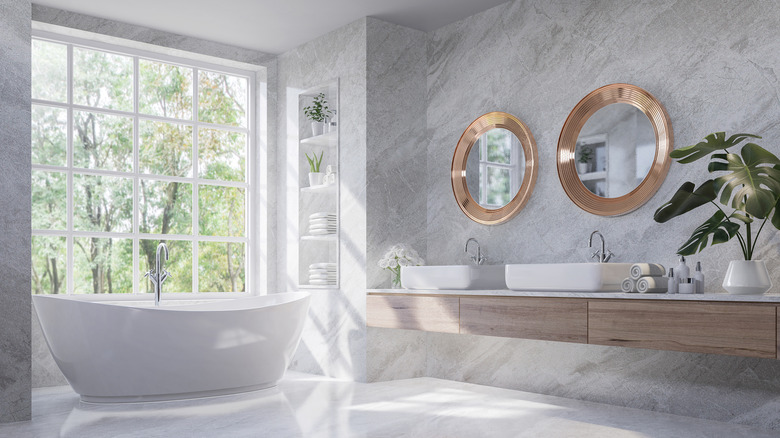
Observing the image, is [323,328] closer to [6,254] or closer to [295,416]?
[295,416]

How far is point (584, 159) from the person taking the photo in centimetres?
407

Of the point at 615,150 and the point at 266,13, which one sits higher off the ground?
the point at 266,13

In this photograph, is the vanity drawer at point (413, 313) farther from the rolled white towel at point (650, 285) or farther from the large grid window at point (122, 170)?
the large grid window at point (122, 170)

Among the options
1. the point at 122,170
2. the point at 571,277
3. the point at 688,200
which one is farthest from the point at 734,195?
the point at 122,170

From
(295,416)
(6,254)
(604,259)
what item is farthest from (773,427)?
(6,254)

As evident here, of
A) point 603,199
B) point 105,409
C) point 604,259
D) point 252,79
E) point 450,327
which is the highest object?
point 252,79

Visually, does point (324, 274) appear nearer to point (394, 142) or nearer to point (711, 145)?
point (394, 142)

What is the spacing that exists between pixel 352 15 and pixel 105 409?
2.97 m

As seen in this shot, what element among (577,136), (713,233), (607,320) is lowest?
(607,320)

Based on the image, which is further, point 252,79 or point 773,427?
point 252,79

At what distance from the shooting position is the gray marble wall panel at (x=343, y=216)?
16.0 feet

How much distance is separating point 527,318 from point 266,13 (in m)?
2.72

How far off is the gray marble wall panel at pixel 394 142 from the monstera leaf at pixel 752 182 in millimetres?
2405

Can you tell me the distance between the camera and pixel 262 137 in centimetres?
581
